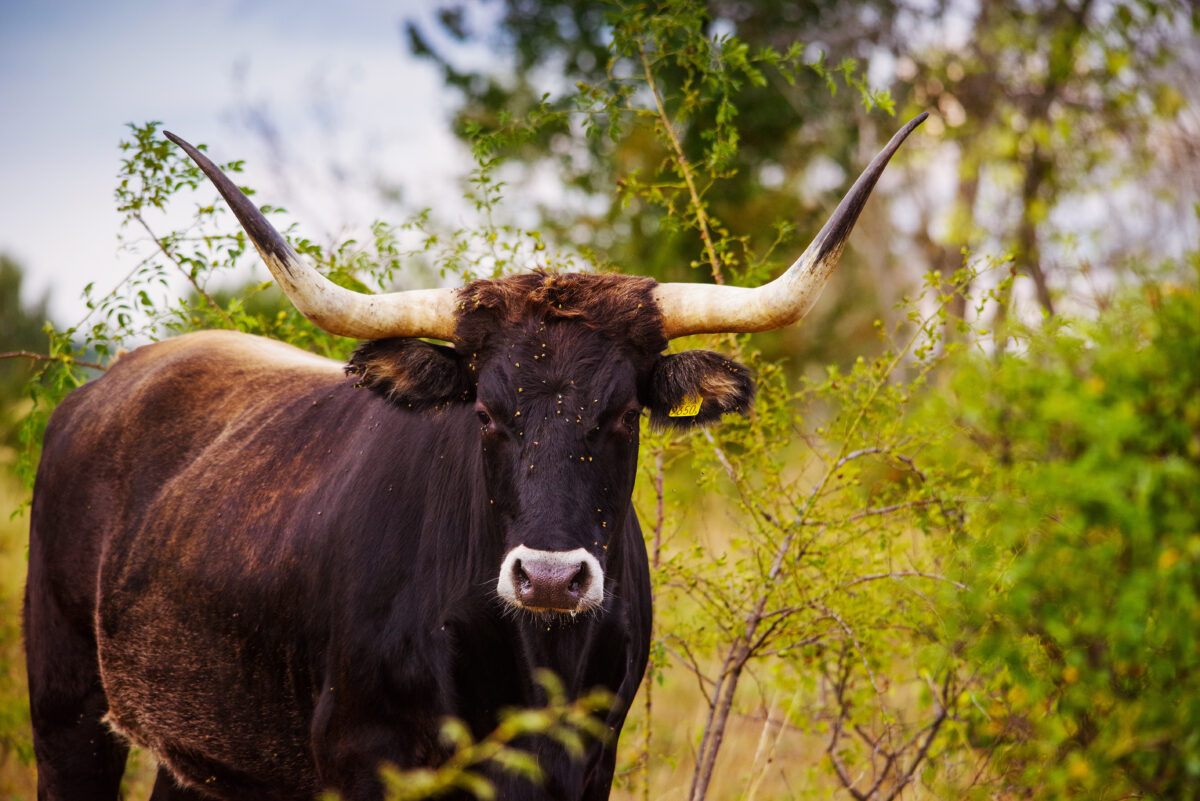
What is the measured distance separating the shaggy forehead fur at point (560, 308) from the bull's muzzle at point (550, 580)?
933 mm

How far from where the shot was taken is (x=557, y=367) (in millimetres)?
3672

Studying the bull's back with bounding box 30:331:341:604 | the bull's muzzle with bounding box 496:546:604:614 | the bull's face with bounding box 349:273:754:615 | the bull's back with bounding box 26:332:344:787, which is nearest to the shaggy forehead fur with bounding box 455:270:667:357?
the bull's face with bounding box 349:273:754:615

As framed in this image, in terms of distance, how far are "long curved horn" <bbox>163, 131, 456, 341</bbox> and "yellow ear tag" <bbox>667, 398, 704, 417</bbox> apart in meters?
0.90

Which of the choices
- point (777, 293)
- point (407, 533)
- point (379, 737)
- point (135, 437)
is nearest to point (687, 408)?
point (777, 293)

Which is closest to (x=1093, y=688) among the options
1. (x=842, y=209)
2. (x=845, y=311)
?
(x=842, y=209)

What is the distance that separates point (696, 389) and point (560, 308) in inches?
23.8

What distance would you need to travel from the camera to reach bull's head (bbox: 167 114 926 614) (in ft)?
11.2

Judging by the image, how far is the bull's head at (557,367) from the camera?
134 inches

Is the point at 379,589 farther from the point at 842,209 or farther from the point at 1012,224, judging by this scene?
the point at 1012,224

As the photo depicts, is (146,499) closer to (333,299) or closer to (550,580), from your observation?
(333,299)

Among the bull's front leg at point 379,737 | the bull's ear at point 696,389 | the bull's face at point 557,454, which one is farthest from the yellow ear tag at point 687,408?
the bull's front leg at point 379,737

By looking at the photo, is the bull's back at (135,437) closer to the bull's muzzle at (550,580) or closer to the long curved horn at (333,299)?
the long curved horn at (333,299)

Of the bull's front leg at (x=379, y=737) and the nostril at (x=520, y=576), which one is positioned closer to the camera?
the nostril at (x=520, y=576)

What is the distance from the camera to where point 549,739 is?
146 inches
